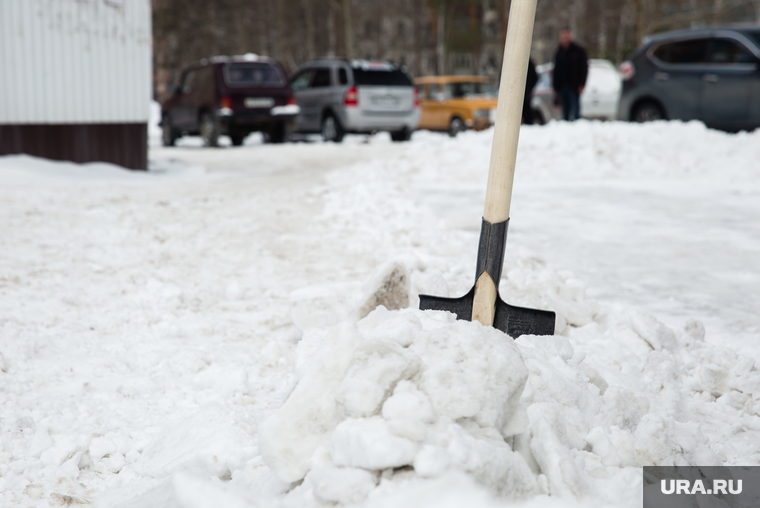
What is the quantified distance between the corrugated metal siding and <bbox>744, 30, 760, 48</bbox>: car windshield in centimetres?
850

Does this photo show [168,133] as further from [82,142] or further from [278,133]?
[82,142]

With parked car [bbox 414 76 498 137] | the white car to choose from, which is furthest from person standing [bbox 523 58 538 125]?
parked car [bbox 414 76 498 137]

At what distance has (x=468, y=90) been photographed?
1817cm

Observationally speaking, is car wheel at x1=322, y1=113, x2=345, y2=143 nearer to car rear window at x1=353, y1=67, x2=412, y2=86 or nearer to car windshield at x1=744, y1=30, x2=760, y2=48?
car rear window at x1=353, y1=67, x2=412, y2=86

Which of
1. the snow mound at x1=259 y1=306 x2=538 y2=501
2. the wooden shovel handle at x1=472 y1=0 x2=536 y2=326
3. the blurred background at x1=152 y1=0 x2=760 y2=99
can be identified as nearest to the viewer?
the snow mound at x1=259 y1=306 x2=538 y2=501

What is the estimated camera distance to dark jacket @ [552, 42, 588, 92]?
1134cm

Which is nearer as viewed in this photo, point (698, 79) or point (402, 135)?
point (698, 79)

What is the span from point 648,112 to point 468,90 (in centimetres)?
715

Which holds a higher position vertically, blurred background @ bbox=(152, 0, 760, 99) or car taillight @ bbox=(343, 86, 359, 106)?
blurred background @ bbox=(152, 0, 760, 99)

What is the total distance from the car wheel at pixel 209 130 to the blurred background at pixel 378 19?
1507 centimetres

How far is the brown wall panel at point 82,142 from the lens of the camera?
8.45 m

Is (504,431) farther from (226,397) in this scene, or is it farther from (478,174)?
(478,174)

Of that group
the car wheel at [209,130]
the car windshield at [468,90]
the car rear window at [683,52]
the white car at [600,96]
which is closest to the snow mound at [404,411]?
the car rear window at [683,52]

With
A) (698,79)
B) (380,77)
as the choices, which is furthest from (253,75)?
(698,79)
